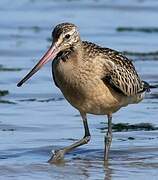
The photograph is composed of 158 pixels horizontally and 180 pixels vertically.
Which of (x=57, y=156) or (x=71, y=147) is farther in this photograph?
(x=71, y=147)

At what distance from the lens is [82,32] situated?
18.8 m

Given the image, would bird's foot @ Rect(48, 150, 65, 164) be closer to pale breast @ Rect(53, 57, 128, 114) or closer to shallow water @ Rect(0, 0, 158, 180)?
shallow water @ Rect(0, 0, 158, 180)

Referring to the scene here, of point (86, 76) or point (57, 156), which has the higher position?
point (86, 76)

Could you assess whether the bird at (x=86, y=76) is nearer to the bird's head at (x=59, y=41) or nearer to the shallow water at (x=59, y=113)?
the bird's head at (x=59, y=41)

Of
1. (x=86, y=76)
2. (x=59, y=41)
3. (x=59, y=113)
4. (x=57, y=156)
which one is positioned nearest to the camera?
(x=59, y=41)

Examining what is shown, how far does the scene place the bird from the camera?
36.3 feet

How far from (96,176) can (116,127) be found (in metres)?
2.02

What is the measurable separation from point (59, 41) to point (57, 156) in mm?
1250

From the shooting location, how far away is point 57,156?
11367 millimetres

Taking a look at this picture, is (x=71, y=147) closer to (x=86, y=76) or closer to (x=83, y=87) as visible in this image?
(x=83, y=87)

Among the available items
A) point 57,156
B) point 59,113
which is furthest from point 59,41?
point 59,113

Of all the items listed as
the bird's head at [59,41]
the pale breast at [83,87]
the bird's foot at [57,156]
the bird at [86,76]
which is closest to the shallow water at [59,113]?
the bird's foot at [57,156]

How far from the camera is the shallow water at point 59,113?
36.6 feet

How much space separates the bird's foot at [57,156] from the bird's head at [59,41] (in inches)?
35.7
